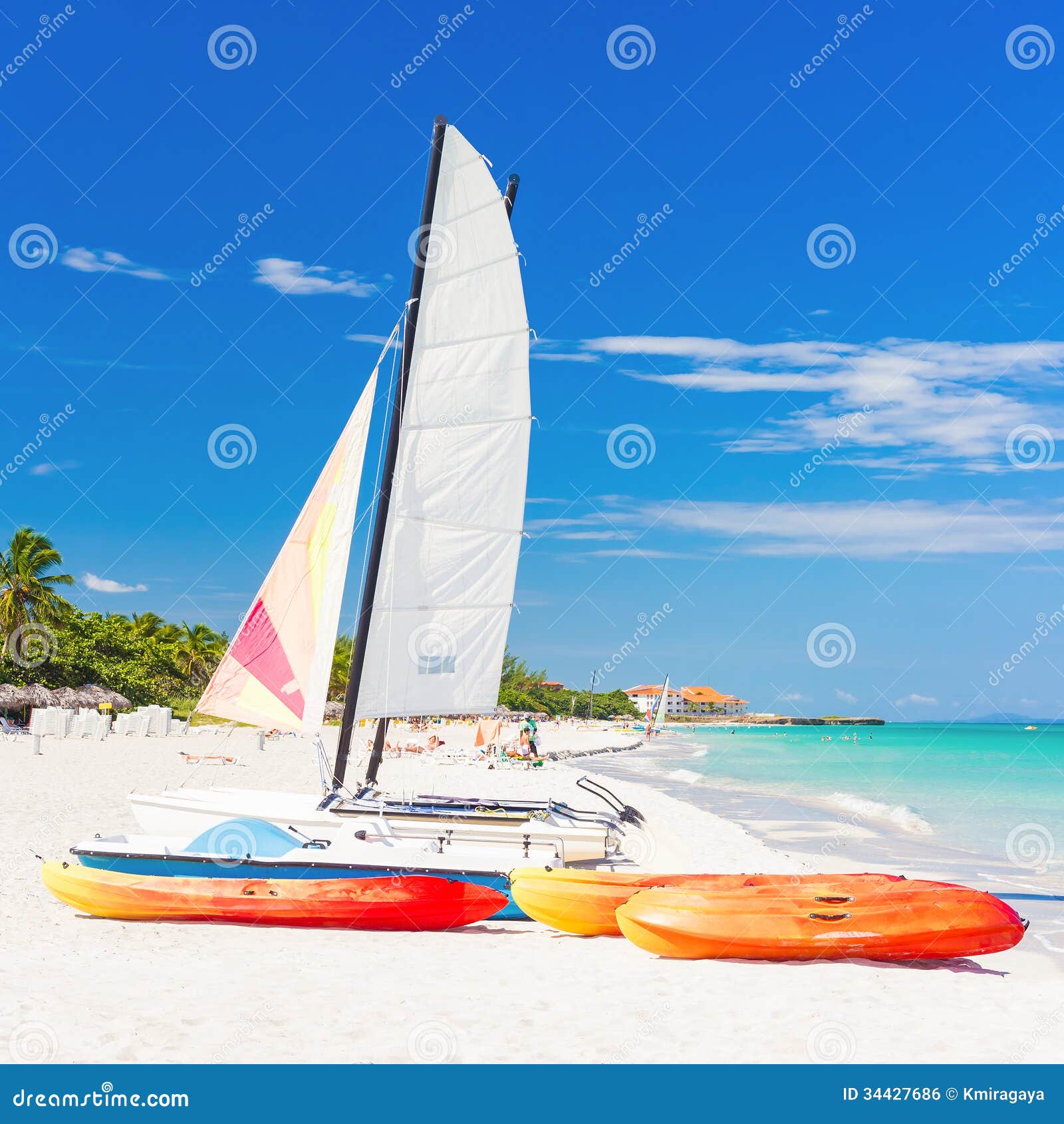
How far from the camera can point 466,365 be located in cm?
1588

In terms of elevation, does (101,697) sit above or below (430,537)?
below

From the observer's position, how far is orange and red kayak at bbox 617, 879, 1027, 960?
1071cm

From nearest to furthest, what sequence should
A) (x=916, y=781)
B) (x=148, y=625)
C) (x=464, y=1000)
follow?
(x=464, y=1000) < (x=916, y=781) < (x=148, y=625)

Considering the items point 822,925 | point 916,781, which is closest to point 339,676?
point 916,781

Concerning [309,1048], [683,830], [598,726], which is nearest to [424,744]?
[683,830]

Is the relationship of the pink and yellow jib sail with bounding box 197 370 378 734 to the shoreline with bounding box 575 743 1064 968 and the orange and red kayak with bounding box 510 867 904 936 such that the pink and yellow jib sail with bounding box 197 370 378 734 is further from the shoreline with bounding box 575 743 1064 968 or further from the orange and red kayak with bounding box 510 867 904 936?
the shoreline with bounding box 575 743 1064 968

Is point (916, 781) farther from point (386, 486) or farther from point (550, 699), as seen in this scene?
point (550, 699)

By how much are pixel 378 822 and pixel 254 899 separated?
7.08ft

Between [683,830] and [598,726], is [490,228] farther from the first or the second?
[598,726]

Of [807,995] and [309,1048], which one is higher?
[807,995]

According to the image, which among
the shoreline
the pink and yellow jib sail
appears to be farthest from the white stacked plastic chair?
the pink and yellow jib sail

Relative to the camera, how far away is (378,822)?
43.2ft

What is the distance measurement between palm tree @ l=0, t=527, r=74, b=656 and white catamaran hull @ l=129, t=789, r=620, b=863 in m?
41.1

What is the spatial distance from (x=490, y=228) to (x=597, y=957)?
1106 centimetres
